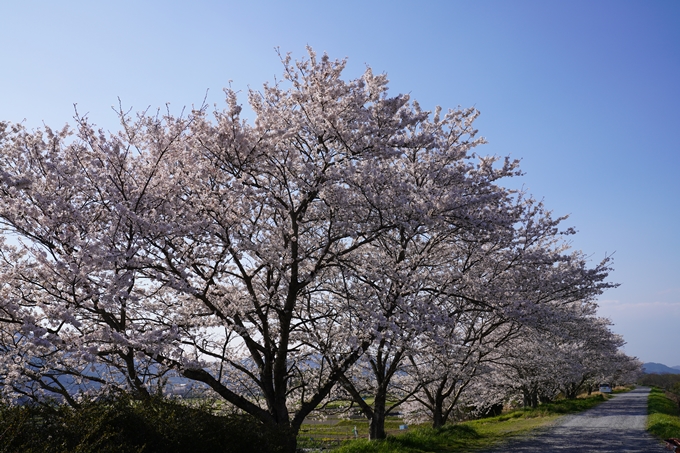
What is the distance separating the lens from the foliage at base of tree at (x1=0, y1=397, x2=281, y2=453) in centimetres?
540

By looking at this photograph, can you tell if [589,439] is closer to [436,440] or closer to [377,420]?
[436,440]

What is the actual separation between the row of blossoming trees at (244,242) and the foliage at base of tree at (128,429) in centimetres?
122

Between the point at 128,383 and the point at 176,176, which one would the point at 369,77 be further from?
the point at 128,383

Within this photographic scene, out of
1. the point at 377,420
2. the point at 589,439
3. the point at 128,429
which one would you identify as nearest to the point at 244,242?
the point at 128,429

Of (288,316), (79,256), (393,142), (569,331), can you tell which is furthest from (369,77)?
(569,331)

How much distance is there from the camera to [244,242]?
9867 millimetres

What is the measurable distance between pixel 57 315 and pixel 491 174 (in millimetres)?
11723

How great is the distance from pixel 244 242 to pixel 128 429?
14.1 feet

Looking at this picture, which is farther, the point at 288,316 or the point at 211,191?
the point at 288,316

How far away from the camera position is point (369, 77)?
40.9 feet

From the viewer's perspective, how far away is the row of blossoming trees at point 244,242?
8336 mm

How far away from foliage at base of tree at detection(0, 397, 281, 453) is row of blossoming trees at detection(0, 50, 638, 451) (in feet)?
4.01

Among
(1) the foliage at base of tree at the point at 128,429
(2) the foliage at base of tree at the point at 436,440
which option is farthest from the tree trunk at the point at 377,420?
(1) the foliage at base of tree at the point at 128,429

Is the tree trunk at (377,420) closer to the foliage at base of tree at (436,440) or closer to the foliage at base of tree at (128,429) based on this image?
the foliage at base of tree at (436,440)
